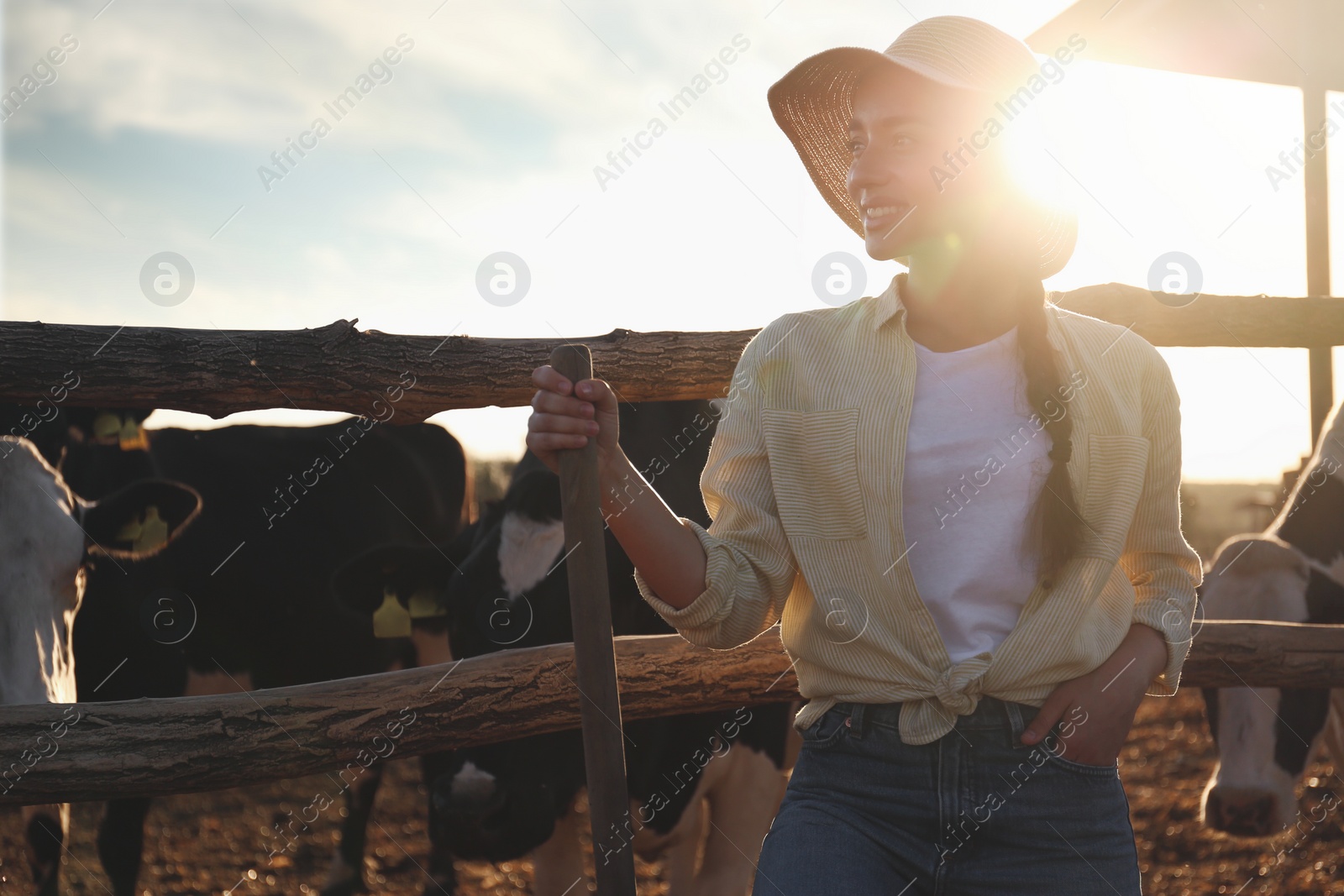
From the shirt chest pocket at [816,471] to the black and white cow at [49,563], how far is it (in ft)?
4.78

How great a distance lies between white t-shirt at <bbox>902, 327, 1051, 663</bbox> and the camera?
1428 mm

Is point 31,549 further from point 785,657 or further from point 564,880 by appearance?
point 785,657

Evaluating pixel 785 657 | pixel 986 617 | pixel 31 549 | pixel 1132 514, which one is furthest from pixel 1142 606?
pixel 31 549

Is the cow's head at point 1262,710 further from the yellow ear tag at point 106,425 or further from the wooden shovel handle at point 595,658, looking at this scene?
the yellow ear tag at point 106,425

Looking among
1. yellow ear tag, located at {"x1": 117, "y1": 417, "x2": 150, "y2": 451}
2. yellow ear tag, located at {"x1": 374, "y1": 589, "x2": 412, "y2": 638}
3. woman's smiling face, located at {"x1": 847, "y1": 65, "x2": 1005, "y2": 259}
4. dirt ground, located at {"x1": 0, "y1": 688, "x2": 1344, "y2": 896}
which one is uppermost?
yellow ear tag, located at {"x1": 117, "y1": 417, "x2": 150, "y2": 451}

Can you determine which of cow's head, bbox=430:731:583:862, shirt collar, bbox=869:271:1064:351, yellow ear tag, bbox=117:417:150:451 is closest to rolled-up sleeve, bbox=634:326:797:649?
shirt collar, bbox=869:271:1064:351

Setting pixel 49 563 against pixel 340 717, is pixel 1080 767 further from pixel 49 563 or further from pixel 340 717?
pixel 49 563

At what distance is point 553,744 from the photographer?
9.76ft

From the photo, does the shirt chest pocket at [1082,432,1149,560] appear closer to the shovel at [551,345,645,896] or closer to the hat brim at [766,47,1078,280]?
the hat brim at [766,47,1078,280]

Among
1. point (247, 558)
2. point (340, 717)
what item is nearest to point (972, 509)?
point (340, 717)

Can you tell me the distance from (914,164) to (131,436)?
13.4 ft

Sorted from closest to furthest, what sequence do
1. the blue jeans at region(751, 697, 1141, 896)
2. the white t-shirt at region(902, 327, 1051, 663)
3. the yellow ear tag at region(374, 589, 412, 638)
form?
1. the blue jeans at region(751, 697, 1141, 896)
2. the white t-shirt at region(902, 327, 1051, 663)
3. the yellow ear tag at region(374, 589, 412, 638)

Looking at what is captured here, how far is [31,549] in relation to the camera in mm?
2918

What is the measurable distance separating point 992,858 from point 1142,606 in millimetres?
479
